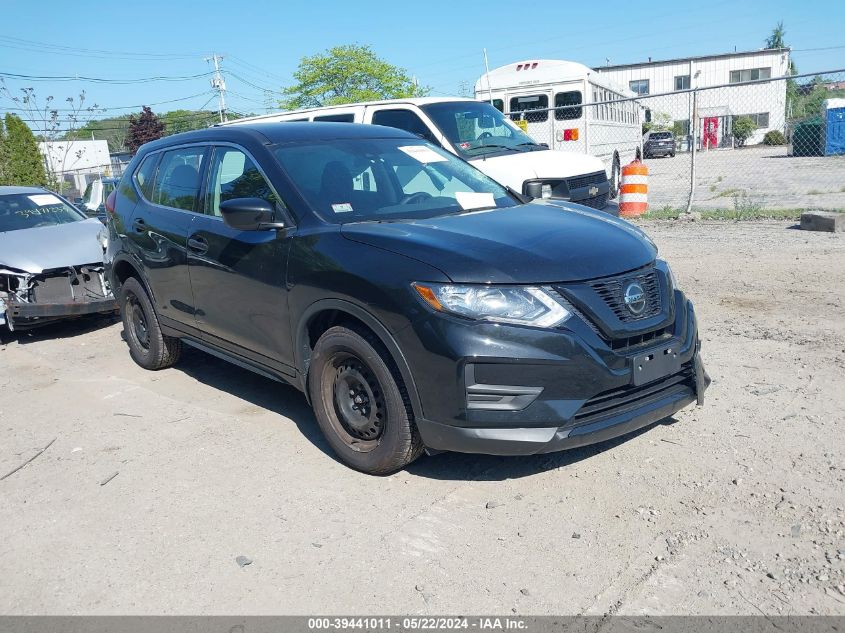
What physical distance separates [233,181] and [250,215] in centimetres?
77

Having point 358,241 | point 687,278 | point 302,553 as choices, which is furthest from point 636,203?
point 302,553

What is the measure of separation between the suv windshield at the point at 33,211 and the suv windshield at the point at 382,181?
5.27m

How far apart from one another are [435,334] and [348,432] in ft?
3.28

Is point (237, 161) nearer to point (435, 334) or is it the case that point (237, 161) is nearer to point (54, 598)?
point (435, 334)

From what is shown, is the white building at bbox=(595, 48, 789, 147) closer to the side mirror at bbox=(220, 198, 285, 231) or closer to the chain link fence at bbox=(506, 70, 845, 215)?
the chain link fence at bbox=(506, 70, 845, 215)

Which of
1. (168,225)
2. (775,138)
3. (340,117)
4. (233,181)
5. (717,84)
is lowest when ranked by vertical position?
(168,225)

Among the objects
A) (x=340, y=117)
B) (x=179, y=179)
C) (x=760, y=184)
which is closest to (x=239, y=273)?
(x=179, y=179)

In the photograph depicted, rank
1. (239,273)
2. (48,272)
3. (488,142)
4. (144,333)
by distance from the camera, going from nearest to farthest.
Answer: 1. (239,273)
2. (144,333)
3. (48,272)
4. (488,142)

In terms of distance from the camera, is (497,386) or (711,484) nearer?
(497,386)

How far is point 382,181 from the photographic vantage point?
4.61m

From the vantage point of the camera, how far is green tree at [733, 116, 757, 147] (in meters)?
49.7

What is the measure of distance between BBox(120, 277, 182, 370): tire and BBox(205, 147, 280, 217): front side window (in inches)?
55.7

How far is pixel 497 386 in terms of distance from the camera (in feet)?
11.0

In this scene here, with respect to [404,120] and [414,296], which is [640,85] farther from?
[414,296]
